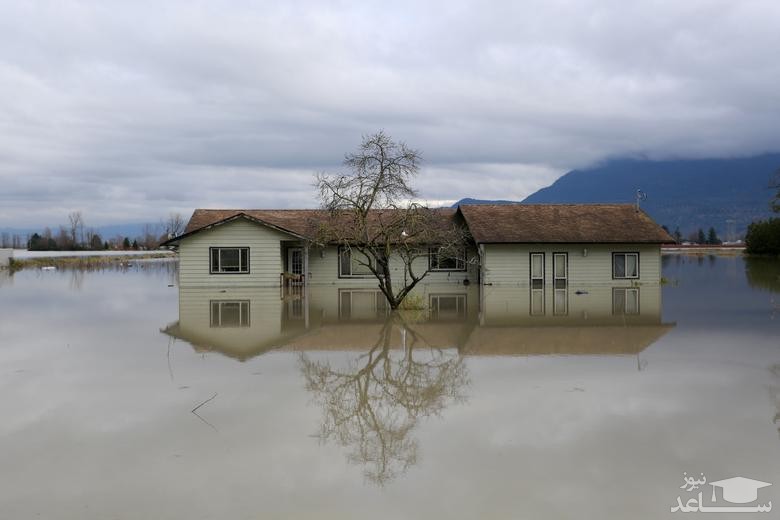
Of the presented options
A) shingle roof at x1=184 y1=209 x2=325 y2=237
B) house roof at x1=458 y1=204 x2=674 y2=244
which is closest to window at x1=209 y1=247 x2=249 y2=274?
shingle roof at x1=184 y1=209 x2=325 y2=237

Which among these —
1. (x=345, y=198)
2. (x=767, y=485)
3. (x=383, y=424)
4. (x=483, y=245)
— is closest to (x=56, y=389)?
(x=383, y=424)

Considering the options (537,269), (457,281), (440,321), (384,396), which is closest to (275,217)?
(457,281)

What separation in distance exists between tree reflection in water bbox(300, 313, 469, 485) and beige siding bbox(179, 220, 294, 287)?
15207 mm

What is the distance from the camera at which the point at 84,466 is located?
21.9ft

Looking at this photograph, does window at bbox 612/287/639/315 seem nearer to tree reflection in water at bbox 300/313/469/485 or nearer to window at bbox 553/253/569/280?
window at bbox 553/253/569/280

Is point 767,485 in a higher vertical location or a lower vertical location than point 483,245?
lower

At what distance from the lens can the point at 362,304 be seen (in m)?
21.9

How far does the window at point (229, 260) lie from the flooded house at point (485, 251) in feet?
0.13

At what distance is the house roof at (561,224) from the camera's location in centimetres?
2905

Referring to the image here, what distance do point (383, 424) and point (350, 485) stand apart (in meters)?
1.82

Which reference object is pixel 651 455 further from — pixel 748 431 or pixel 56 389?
pixel 56 389

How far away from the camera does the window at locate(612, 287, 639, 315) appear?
1944cm

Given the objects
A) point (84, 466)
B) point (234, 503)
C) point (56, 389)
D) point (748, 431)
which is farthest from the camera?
→ point (56, 389)

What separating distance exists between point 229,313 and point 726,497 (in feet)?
49.4
